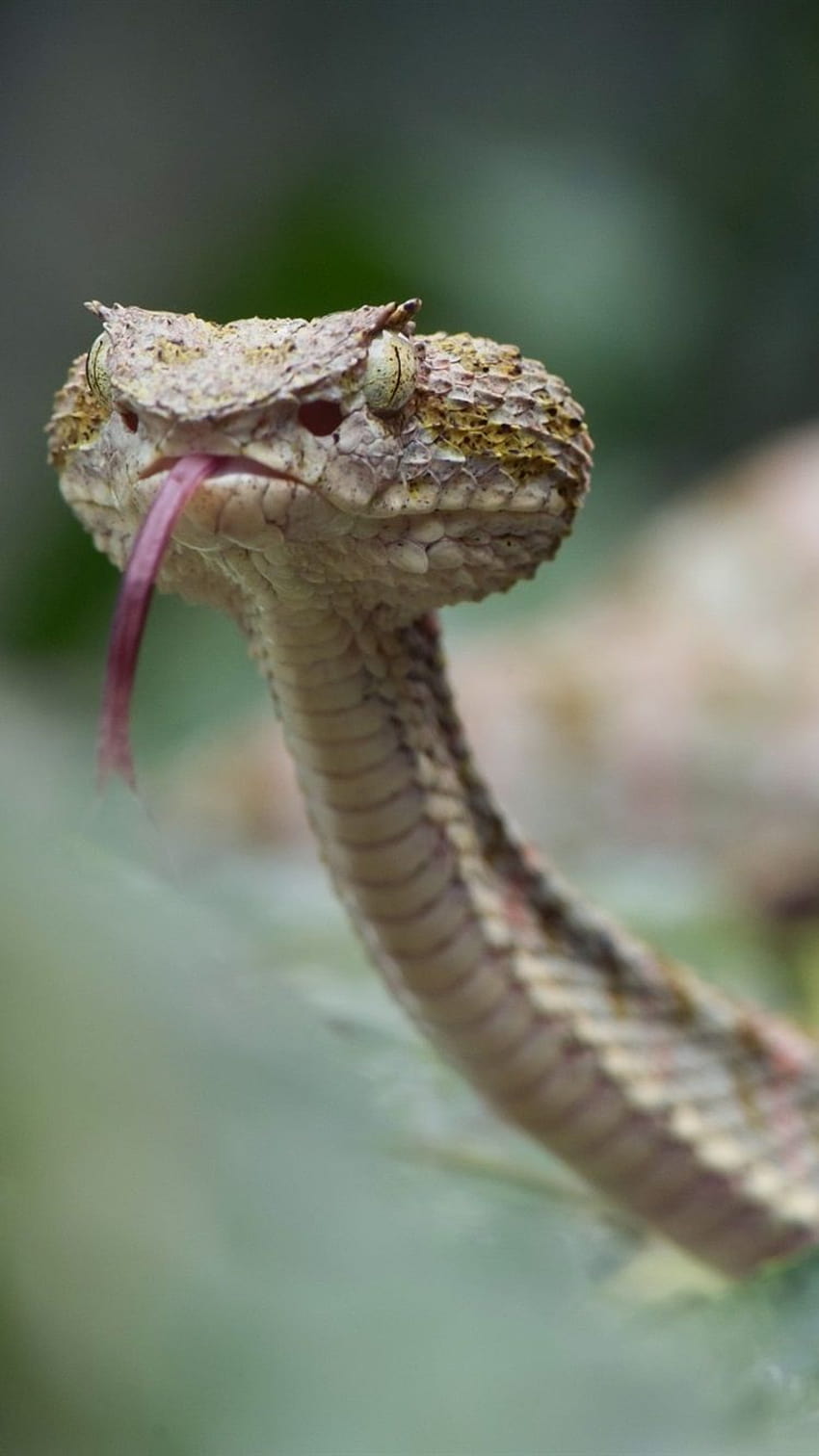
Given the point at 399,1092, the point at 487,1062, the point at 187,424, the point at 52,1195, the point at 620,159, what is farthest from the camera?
the point at 620,159

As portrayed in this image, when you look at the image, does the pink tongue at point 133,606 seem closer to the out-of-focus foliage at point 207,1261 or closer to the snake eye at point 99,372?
the snake eye at point 99,372

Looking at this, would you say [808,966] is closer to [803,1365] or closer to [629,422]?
[803,1365]

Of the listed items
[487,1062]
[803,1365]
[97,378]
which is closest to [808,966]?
[487,1062]

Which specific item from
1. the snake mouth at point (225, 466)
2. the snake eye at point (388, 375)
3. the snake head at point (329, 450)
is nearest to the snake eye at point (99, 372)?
the snake head at point (329, 450)

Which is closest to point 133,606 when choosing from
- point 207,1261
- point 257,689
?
point 207,1261

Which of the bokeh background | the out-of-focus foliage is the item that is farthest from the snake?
the out-of-focus foliage

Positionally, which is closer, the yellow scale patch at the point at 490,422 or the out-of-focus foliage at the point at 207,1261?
the out-of-focus foliage at the point at 207,1261

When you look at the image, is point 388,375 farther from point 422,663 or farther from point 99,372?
point 422,663

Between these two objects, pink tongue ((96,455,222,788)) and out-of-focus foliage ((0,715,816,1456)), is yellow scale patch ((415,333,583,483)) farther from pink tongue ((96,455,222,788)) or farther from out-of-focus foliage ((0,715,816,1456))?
out-of-focus foliage ((0,715,816,1456))
